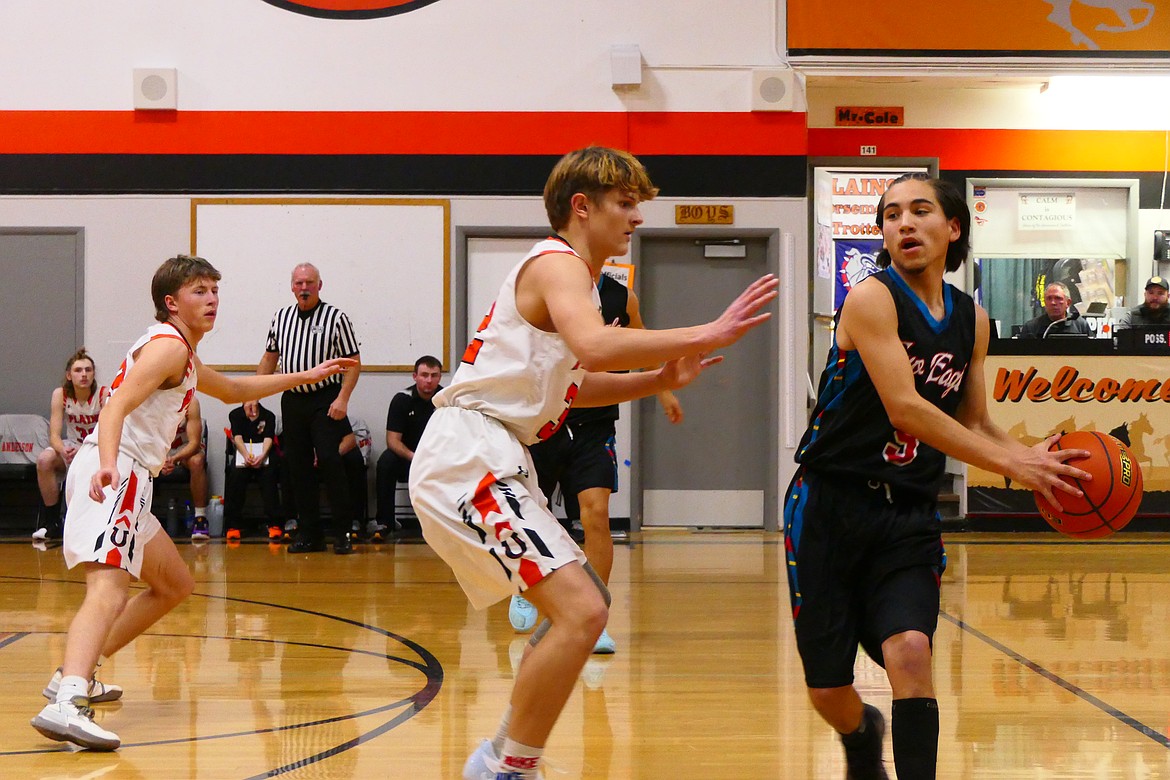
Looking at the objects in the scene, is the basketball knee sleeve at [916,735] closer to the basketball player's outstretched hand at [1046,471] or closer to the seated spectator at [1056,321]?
the basketball player's outstretched hand at [1046,471]

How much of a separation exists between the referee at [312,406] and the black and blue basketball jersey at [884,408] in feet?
17.8

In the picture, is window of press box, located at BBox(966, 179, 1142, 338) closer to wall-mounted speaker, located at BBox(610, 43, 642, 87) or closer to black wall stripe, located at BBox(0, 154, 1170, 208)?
black wall stripe, located at BBox(0, 154, 1170, 208)

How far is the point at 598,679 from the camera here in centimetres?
431

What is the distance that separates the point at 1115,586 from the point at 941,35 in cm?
429

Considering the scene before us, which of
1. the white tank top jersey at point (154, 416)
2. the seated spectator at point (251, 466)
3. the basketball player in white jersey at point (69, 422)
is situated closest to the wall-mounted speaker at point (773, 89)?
the seated spectator at point (251, 466)

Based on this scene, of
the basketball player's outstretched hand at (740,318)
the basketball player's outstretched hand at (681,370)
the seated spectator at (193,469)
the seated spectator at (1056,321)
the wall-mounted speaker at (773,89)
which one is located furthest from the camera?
the seated spectator at (1056,321)

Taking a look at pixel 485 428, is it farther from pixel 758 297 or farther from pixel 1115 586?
pixel 1115 586

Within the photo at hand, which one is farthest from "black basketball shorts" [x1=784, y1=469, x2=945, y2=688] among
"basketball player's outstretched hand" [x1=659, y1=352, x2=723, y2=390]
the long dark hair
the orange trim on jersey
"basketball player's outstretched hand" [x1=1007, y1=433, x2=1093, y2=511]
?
the orange trim on jersey

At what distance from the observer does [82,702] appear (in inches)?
134

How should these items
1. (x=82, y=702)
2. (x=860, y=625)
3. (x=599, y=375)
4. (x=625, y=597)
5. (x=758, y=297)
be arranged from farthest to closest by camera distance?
1. (x=625, y=597)
2. (x=82, y=702)
3. (x=599, y=375)
4. (x=860, y=625)
5. (x=758, y=297)

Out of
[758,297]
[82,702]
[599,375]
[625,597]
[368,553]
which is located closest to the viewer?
[758,297]

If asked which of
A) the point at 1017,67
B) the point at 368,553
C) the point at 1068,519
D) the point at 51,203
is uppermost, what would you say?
the point at 1017,67

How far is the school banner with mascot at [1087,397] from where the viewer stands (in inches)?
342

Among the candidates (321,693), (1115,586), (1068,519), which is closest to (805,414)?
(1115,586)
